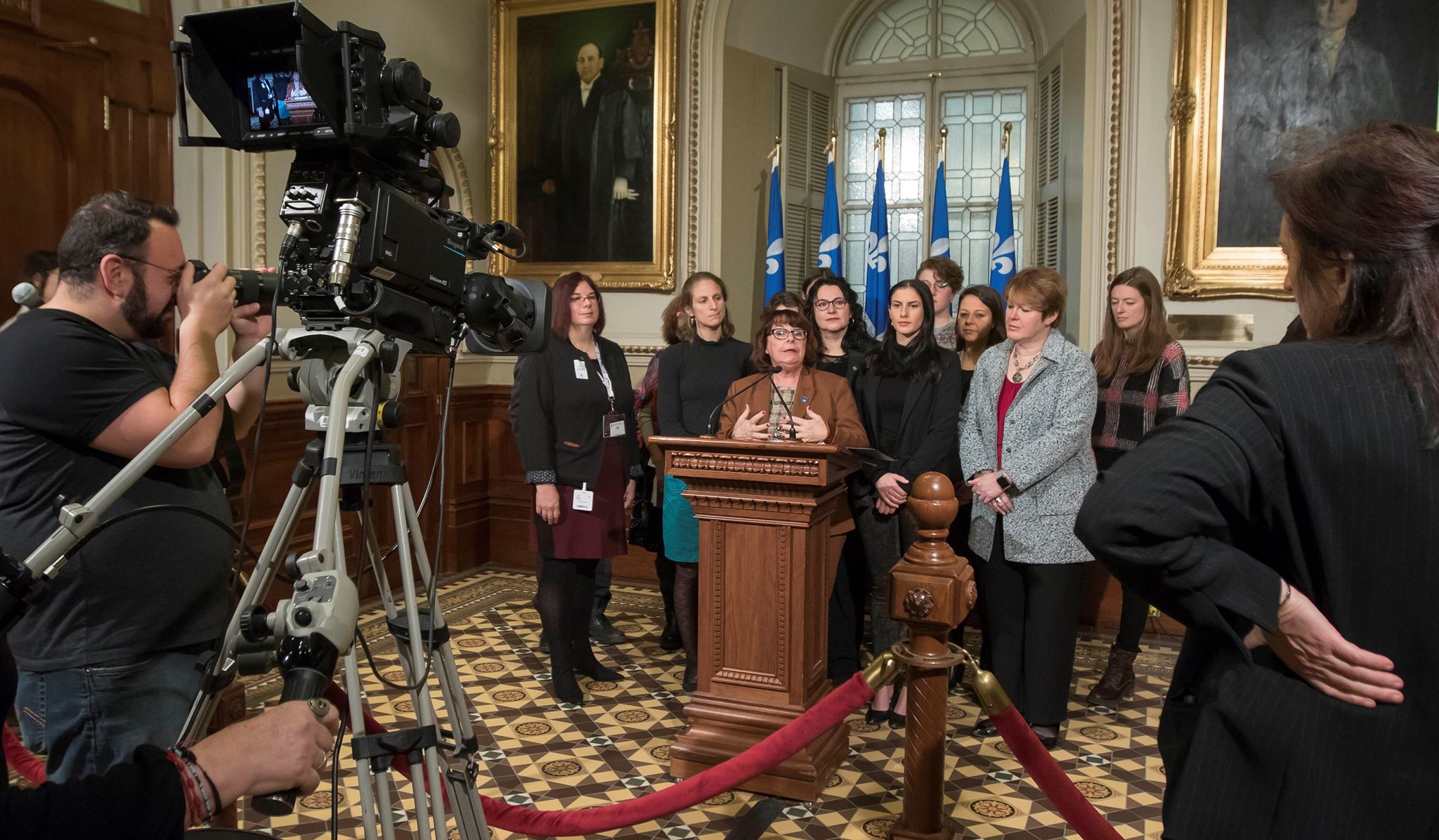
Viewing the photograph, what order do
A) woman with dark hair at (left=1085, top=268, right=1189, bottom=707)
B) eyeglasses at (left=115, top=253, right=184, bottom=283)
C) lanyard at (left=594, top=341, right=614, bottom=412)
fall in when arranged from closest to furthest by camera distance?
1. eyeglasses at (left=115, top=253, right=184, bottom=283)
2. woman with dark hair at (left=1085, top=268, right=1189, bottom=707)
3. lanyard at (left=594, top=341, right=614, bottom=412)

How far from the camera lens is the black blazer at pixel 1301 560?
1230 millimetres

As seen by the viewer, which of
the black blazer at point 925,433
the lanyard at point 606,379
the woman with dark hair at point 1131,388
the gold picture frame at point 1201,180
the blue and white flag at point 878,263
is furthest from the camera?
the blue and white flag at point 878,263

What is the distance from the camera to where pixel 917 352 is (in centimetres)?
401

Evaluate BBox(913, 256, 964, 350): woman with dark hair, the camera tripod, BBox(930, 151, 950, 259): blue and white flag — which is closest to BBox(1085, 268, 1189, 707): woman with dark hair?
BBox(913, 256, 964, 350): woman with dark hair

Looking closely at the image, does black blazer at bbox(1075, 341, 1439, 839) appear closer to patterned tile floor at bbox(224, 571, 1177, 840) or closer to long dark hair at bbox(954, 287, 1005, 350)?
patterned tile floor at bbox(224, 571, 1177, 840)

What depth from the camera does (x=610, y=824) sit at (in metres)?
2.05

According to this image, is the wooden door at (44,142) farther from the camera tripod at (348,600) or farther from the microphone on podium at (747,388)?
the camera tripod at (348,600)

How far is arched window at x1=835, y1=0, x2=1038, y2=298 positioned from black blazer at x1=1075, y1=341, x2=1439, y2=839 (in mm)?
5873

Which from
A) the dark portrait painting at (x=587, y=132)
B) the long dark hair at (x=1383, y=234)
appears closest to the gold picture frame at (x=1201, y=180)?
the dark portrait painting at (x=587, y=132)

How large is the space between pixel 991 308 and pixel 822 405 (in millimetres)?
1073

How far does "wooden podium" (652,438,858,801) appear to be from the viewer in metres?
3.15

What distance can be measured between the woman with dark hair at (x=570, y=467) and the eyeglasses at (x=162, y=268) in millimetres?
1924

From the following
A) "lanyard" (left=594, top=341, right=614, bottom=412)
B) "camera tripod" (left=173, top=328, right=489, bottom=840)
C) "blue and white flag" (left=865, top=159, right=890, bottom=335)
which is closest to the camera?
"camera tripod" (left=173, top=328, right=489, bottom=840)

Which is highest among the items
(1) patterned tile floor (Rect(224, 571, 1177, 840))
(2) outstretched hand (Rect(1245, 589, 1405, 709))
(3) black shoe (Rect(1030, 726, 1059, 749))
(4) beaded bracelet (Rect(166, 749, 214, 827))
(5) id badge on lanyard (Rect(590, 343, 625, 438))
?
(5) id badge on lanyard (Rect(590, 343, 625, 438))
